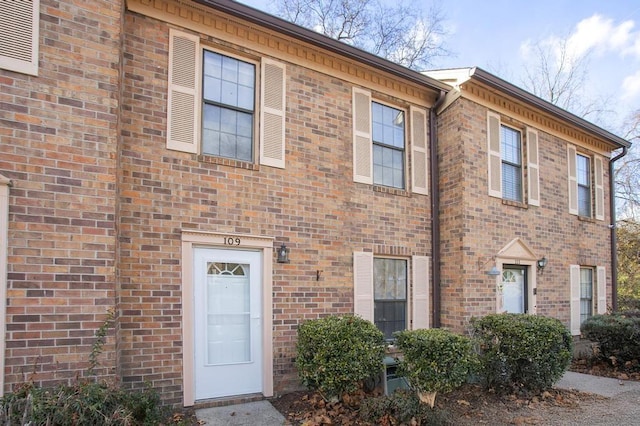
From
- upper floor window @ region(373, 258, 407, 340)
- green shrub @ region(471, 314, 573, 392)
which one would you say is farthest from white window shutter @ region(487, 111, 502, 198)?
green shrub @ region(471, 314, 573, 392)

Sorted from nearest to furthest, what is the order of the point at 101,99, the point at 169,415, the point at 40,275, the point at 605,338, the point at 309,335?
the point at 40,275, the point at 101,99, the point at 169,415, the point at 309,335, the point at 605,338

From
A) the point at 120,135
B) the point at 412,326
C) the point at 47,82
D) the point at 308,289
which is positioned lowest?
the point at 412,326

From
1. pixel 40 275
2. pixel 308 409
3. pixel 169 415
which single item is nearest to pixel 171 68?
pixel 40 275

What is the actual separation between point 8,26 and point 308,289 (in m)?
4.54

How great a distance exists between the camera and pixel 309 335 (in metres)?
5.36

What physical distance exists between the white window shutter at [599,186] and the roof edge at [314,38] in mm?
5527

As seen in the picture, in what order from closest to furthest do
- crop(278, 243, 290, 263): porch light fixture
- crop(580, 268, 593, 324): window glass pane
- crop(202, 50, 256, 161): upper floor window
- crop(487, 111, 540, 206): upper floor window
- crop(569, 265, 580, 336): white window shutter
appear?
crop(202, 50, 256, 161): upper floor window < crop(278, 243, 290, 263): porch light fixture < crop(487, 111, 540, 206): upper floor window < crop(569, 265, 580, 336): white window shutter < crop(580, 268, 593, 324): window glass pane

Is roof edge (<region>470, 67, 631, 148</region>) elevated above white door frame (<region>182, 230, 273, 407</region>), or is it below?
above

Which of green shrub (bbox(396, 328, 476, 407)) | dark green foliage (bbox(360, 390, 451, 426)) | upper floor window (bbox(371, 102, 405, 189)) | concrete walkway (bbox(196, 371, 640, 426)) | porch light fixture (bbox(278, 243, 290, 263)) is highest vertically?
upper floor window (bbox(371, 102, 405, 189))

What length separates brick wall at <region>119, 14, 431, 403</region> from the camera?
16.7ft

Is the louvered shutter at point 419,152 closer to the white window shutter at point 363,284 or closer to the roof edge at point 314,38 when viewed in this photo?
the roof edge at point 314,38

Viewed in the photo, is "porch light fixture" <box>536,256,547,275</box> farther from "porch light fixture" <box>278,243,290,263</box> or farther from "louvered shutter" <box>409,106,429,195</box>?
"porch light fixture" <box>278,243,290,263</box>

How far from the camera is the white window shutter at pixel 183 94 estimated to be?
541cm

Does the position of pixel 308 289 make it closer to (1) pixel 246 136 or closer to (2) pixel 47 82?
(1) pixel 246 136
